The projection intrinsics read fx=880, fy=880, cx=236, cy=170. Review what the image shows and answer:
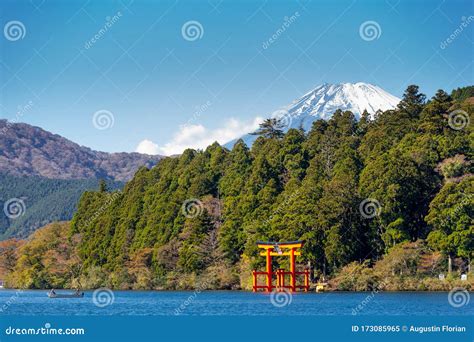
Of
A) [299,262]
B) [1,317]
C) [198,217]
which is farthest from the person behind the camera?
[198,217]

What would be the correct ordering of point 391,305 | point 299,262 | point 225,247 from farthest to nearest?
1. point 225,247
2. point 299,262
3. point 391,305

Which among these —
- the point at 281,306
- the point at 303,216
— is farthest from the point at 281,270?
the point at 281,306

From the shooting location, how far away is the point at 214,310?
1565 inches

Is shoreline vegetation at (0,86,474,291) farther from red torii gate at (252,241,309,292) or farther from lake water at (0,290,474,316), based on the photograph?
lake water at (0,290,474,316)

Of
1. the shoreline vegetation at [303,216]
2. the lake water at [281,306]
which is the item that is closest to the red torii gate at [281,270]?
the shoreline vegetation at [303,216]

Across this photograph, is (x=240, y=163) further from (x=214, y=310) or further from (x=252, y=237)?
(x=214, y=310)

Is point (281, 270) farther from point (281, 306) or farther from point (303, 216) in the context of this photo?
point (281, 306)

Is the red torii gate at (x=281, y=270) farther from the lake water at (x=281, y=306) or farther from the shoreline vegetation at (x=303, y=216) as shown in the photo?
the lake water at (x=281, y=306)

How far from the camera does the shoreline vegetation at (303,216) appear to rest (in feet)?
185

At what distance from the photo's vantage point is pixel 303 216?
6009cm

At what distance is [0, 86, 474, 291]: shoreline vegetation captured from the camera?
5638 cm

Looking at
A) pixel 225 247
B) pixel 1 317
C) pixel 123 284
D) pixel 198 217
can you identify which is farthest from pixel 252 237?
pixel 1 317

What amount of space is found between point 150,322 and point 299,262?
27757 millimetres

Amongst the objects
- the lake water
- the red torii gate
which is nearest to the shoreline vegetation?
the red torii gate
